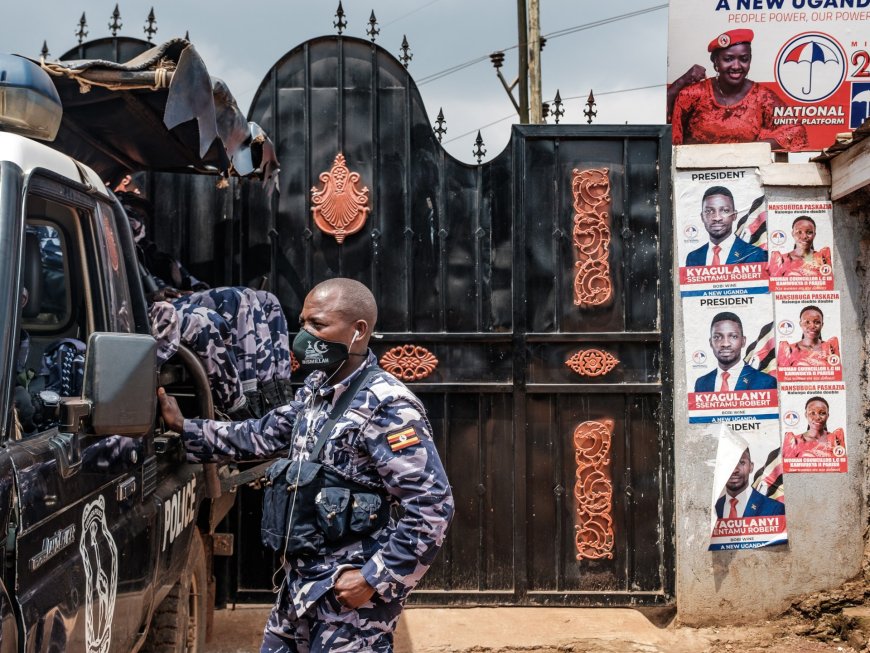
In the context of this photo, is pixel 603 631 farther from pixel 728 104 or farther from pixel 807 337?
pixel 728 104

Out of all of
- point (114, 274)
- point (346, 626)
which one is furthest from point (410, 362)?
point (346, 626)

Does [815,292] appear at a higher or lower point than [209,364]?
higher

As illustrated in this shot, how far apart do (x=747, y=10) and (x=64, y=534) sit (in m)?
5.01

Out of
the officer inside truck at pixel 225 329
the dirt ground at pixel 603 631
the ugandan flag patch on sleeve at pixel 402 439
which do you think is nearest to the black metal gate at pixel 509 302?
the dirt ground at pixel 603 631

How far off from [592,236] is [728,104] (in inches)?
45.8

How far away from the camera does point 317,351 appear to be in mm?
2760

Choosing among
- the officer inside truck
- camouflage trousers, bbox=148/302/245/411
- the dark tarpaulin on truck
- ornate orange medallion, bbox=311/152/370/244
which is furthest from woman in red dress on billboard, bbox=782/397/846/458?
the dark tarpaulin on truck

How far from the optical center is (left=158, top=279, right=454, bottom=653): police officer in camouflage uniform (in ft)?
8.50

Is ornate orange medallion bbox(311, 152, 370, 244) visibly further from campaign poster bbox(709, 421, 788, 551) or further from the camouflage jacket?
the camouflage jacket

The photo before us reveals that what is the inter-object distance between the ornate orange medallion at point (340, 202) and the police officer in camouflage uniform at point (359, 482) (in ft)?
9.15

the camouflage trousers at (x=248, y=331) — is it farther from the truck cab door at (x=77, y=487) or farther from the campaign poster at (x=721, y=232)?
the campaign poster at (x=721, y=232)

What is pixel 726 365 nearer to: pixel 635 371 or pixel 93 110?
pixel 635 371

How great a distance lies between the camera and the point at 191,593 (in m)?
3.91

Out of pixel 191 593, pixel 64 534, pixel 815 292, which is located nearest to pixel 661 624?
pixel 815 292
